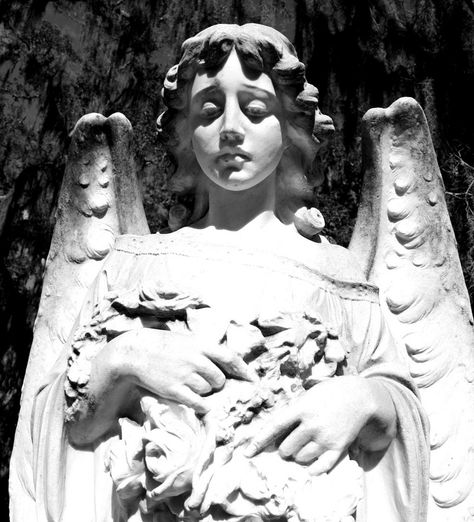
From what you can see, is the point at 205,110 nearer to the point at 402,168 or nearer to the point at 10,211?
the point at 402,168

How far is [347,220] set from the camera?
20.1 feet

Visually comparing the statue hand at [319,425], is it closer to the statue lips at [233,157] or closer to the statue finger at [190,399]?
the statue finger at [190,399]

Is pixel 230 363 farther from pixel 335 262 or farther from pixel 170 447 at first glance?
pixel 335 262

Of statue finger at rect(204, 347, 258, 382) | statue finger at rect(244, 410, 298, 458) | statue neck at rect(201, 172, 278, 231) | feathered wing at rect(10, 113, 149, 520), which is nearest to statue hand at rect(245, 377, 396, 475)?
statue finger at rect(244, 410, 298, 458)

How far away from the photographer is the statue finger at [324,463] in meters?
3.14

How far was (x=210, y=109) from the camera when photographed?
3549 mm

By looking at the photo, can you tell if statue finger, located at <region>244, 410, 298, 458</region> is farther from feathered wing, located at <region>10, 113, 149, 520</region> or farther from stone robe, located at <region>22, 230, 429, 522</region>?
feathered wing, located at <region>10, 113, 149, 520</region>

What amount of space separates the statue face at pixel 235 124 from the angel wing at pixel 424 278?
590 mm

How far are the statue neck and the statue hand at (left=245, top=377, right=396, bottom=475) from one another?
0.69 meters

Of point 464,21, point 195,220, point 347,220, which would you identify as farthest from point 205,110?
point 464,21

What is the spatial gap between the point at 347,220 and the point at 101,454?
116 inches

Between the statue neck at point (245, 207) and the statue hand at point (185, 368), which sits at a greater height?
the statue neck at point (245, 207)

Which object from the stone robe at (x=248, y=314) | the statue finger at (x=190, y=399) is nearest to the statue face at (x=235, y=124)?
the stone robe at (x=248, y=314)

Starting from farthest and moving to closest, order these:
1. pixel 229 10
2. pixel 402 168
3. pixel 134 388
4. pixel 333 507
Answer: pixel 229 10 → pixel 402 168 → pixel 134 388 → pixel 333 507
